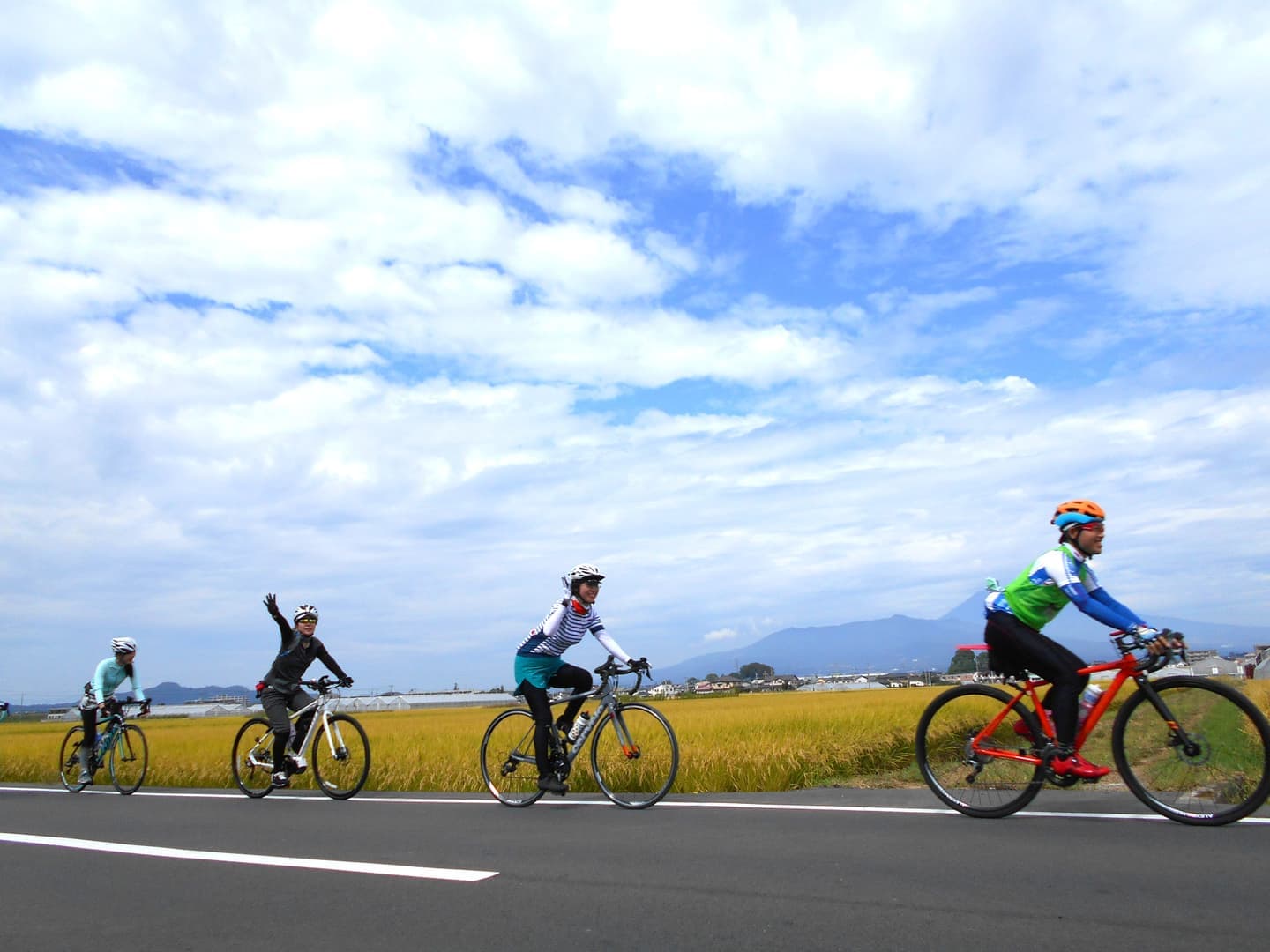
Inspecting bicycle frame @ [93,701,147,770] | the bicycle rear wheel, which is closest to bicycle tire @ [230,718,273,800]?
the bicycle rear wheel

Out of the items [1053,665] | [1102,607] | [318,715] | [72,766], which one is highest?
[1102,607]

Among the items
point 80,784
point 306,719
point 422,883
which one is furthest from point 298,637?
point 422,883

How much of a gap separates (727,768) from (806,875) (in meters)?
4.75

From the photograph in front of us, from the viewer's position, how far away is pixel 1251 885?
4.24 m

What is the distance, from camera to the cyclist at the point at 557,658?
8.12 m

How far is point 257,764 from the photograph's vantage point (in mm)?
10117

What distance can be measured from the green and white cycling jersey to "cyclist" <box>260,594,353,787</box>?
261 inches

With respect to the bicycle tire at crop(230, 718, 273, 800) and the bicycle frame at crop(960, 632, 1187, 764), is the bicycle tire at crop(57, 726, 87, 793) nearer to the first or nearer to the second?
the bicycle tire at crop(230, 718, 273, 800)

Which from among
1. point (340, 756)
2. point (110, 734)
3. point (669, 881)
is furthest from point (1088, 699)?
point (110, 734)

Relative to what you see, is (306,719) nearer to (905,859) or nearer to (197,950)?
(197,950)

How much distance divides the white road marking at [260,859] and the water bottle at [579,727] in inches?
107

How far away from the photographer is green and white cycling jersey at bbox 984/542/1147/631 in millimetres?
5856

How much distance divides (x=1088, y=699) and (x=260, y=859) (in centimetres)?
530

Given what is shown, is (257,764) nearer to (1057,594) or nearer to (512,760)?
(512,760)
